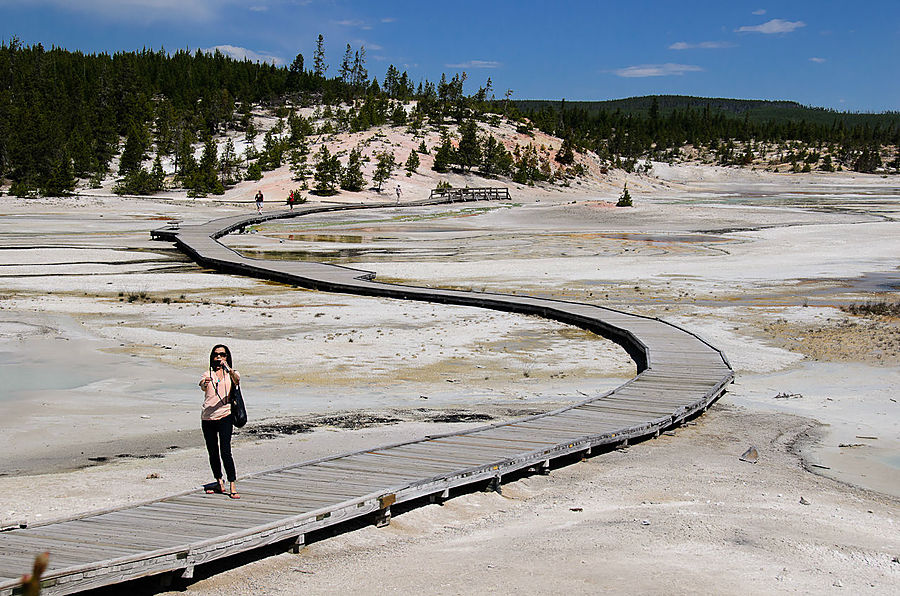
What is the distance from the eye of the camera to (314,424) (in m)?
10.7

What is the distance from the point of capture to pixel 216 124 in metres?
82.2

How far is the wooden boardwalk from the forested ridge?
50286 millimetres

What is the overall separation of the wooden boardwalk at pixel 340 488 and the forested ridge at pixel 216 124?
50.3m

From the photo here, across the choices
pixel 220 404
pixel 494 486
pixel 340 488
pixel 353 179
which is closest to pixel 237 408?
pixel 220 404

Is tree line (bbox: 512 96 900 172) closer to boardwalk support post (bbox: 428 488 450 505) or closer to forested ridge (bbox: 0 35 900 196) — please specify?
forested ridge (bbox: 0 35 900 196)

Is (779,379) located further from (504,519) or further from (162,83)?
(162,83)

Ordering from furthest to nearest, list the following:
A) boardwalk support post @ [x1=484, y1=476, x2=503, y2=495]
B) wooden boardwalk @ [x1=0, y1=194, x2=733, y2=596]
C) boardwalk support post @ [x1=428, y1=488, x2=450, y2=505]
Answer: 1. boardwalk support post @ [x1=484, y1=476, x2=503, y2=495]
2. boardwalk support post @ [x1=428, y1=488, x2=450, y2=505]
3. wooden boardwalk @ [x1=0, y1=194, x2=733, y2=596]

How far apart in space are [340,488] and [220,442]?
105cm

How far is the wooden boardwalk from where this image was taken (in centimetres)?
595

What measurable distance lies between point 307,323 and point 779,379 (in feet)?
29.3

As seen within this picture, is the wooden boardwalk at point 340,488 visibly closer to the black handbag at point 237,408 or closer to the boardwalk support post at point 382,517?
the boardwalk support post at point 382,517

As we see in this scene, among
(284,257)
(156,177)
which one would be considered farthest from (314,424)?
(156,177)

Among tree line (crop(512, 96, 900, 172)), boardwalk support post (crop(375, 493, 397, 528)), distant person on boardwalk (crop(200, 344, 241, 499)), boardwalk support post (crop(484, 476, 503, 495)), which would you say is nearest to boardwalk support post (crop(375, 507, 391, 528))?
boardwalk support post (crop(375, 493, 397, 528))

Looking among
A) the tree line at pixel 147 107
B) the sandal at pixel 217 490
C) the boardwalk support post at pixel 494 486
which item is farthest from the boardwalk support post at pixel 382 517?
the tree line at pixel 147 107
